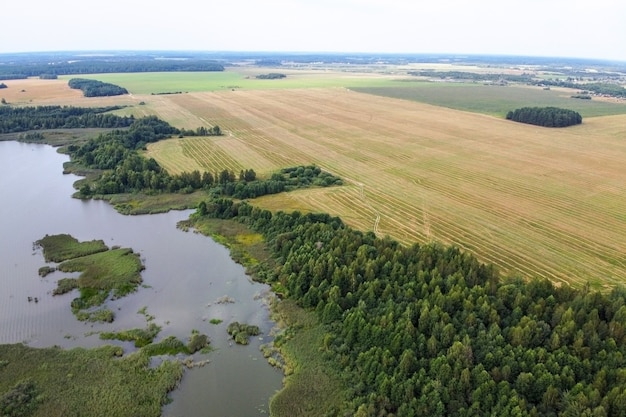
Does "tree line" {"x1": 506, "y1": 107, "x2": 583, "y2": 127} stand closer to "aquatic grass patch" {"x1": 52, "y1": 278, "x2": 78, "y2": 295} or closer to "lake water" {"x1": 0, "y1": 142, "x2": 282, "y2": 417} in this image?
"lake water" {"x1": 0, "y1": 142, "x2": 282, "y2": 417}

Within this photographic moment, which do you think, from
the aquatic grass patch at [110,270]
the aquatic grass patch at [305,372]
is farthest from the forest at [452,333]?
the aquatic grass patch at [110,270]

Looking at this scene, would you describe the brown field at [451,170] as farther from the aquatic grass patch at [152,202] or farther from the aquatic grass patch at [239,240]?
the aquatic grass patch at [152,202]

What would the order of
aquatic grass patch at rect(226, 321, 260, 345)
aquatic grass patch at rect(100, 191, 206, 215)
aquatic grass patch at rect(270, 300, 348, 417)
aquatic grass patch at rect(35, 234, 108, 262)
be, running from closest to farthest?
1. aquatic grass patch at rect(270, 300, 348, 417)
2. aquatic grass patch at rect(226, 321, 260, 345)
3. aquatic grass patch at rect(35, 234, 108, 262)
4. aquatic grass patch at rect(100, 191, 206, 215)

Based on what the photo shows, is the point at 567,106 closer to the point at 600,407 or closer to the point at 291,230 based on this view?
the point at 291,230

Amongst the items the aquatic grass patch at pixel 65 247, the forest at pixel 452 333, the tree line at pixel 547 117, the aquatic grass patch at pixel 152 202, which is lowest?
the aquatic grass patch at pixel 65 247

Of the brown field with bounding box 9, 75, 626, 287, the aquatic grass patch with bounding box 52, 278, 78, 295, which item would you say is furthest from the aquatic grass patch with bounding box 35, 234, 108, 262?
the brown field with bounding box 9, 75, 626, 287
